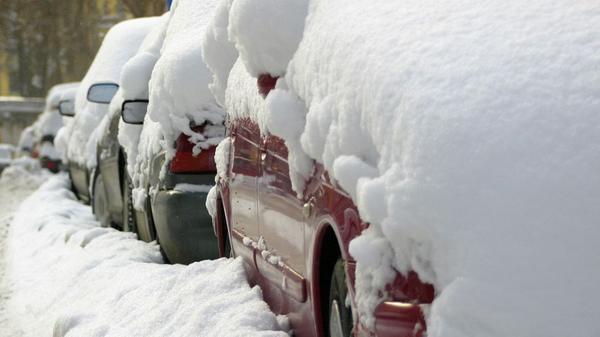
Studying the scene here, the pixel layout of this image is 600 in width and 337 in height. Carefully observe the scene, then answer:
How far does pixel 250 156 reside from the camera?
6.11 meters

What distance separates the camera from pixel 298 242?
16.8ft

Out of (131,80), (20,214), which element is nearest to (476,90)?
(131,80)

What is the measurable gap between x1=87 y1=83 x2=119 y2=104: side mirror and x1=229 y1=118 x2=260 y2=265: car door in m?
5.61

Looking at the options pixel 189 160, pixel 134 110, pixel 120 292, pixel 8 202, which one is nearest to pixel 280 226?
pixel 120 292

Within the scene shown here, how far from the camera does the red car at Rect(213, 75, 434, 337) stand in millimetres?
3871

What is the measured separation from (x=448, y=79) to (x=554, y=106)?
302mm

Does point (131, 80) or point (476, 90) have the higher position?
point (476, 90)

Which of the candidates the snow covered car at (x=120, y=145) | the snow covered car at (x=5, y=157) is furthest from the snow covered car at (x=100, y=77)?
the snow covered car at (x=5, y=157)

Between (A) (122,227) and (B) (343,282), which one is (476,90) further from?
(A) (122,227)

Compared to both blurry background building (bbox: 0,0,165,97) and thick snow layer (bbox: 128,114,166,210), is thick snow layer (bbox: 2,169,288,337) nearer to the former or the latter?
thick snow layer (bbox: 128,114,166,210)

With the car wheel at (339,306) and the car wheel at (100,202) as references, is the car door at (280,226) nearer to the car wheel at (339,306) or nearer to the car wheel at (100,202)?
the car wheel at (339,306)

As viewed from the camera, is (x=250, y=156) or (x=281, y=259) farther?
(x=250, y=156)

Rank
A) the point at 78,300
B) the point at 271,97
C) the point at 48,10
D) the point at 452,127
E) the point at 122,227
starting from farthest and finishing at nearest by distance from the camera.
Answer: the point at 48,10
the point at 122,227
the point at 78,300
the point at 271,97
the point at 452,127

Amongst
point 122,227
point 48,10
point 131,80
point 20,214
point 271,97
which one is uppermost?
point 271,97
